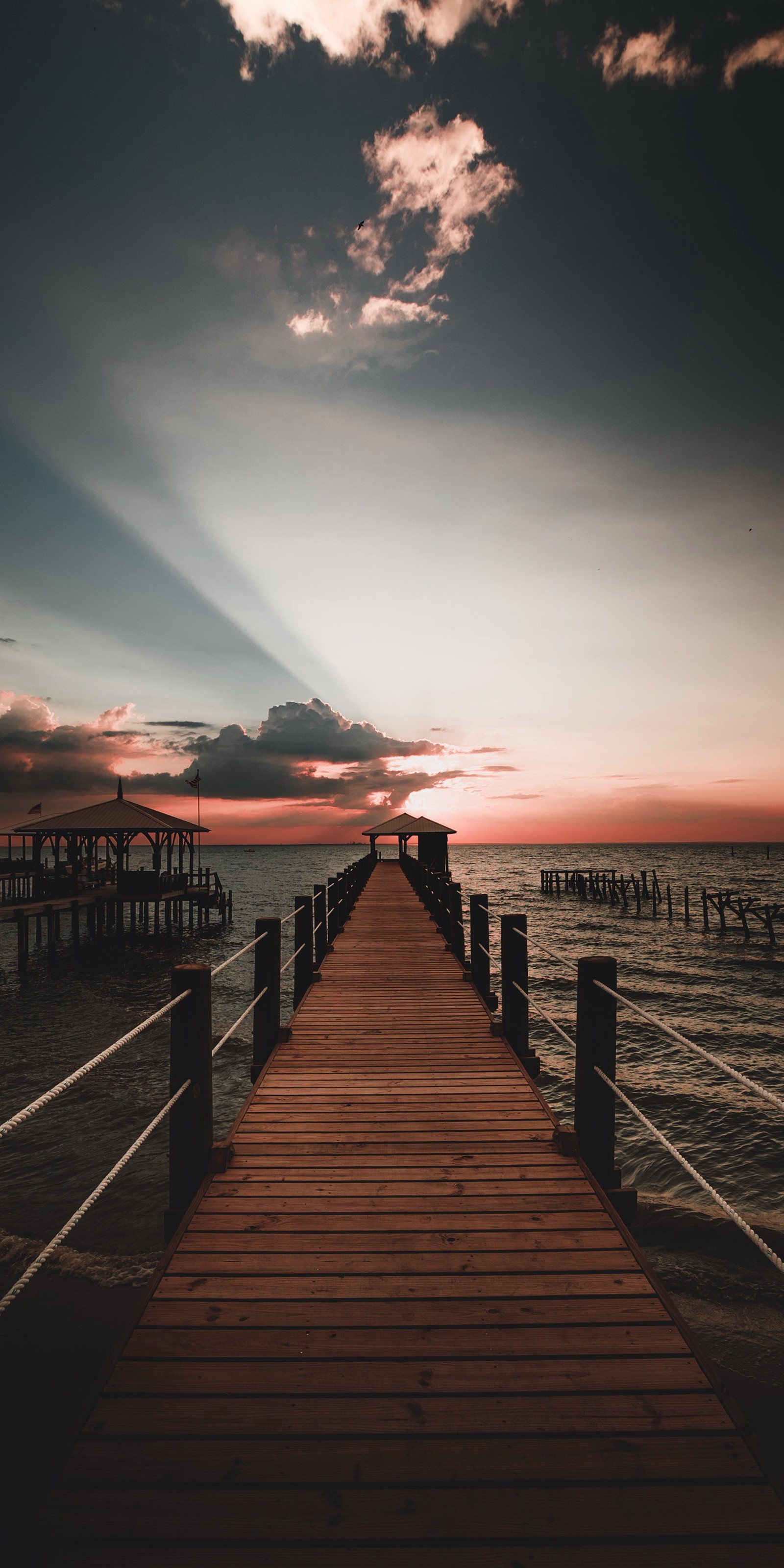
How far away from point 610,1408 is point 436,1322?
0.63 metres

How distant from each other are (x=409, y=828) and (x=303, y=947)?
20640 mm

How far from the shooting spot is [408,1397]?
204 centimetres

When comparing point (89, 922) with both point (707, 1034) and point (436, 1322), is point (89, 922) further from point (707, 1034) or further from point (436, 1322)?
point (436, 1322)

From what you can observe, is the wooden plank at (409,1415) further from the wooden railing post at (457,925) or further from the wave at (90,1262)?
the wooden railing post at (457,925)

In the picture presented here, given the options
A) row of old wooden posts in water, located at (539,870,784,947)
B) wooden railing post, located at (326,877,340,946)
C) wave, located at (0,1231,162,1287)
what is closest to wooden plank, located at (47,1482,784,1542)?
wave, located at (0,1231,162,1287)

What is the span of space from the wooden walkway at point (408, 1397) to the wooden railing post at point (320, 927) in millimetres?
5391

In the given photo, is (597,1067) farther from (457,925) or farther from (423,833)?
(423,833)

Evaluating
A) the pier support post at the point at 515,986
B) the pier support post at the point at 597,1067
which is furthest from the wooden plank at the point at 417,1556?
the pier support post at the point at 515,986

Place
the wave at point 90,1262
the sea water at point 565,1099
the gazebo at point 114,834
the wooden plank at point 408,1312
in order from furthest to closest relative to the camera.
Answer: the gazebo at point 114,834
the sea water at point 565,1099
the wave at point 90,1262
the wooden plank at point 408,1312

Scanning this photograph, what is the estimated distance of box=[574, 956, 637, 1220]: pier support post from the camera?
11.3ft

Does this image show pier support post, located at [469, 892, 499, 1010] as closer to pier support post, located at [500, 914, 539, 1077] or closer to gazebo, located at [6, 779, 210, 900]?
pier support post, located at [500, 914, 539, 1077]

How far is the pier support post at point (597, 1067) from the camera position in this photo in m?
3.45

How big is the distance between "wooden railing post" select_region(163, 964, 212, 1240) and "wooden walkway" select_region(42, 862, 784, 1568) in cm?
15

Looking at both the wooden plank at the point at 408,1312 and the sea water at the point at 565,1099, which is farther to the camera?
the sea water at the point at 565,1099
